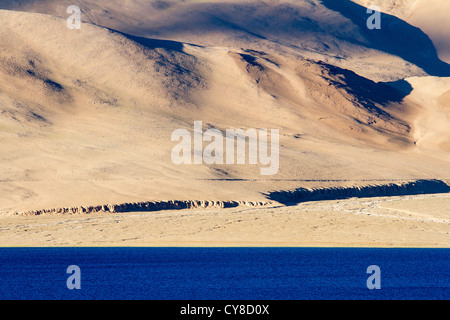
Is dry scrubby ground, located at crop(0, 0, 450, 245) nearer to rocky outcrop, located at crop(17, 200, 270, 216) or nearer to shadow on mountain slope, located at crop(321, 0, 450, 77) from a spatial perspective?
rocky outcrop, located at crop(17, 200, 270, 216)

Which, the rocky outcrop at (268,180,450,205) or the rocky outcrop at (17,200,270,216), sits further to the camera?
the rocky outcrop at (268,180,450,205)

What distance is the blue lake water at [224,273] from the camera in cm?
2577

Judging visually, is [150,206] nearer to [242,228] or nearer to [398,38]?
[242,228]

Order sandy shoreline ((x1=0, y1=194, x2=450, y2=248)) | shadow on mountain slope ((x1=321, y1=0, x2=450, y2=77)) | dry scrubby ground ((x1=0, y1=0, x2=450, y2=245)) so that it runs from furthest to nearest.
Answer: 1. shadow on mountain slope ((x1=321, y1=0, x2=450, y2=77))
2. dry scrubby ground ((x1=0, y1=0, x2=450, y2=245))
3. sandy shoreline ((x1=0, y1=194, x2=450, y2=248))

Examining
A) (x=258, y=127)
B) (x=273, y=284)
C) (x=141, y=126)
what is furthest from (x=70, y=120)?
(x=273, y=284)

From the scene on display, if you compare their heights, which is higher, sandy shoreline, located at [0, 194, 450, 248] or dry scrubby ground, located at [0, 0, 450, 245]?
dry scrubby ground, located at [0, 0, 450, 245]

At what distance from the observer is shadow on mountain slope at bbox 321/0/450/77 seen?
367 ft

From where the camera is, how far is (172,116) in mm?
63938

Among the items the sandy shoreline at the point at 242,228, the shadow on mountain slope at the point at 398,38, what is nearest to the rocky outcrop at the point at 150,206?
the sandy shoreline at the point at 242,228

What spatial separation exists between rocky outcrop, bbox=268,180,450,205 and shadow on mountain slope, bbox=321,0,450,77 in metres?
53.2

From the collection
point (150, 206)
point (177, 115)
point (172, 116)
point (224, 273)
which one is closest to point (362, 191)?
point (150, 206)

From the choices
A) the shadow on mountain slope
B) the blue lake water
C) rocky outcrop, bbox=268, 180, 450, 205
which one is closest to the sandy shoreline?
the blue lake water

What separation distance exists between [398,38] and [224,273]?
96.8 m

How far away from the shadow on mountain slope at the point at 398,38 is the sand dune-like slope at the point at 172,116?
56.4 feet
